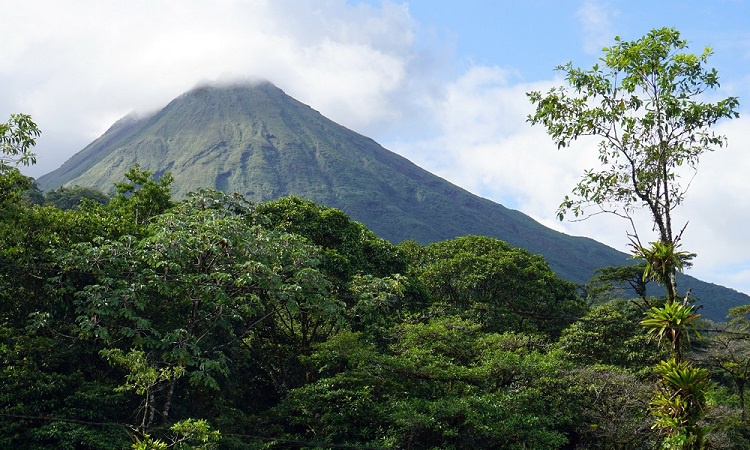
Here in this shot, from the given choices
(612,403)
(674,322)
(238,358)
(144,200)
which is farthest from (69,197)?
(674,322)

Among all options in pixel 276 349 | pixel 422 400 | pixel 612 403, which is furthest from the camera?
pixel 276 349

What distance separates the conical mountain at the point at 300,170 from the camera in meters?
150

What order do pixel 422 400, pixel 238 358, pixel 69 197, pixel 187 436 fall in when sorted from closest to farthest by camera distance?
Result: pixel 187 436 < pixel 422 400 < pixel 238 358 < pixel 69 197

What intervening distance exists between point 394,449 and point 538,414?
174 inches

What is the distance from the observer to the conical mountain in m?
150

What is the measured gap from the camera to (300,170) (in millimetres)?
158250

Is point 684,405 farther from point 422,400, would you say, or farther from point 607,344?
point 607,344

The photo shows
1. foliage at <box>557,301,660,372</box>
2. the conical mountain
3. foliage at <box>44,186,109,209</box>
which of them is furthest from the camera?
the conical mountain

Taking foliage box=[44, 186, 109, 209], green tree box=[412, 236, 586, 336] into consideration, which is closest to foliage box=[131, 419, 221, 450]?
green tree box=[412, 236, 586, 336]

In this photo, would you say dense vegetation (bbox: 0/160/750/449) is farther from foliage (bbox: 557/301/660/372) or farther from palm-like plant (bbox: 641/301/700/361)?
palm-like plant (bbox: 641/301/700/361)

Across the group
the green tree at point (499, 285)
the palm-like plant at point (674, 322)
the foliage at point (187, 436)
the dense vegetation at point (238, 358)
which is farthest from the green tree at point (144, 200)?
the palm-like plant at point (674, 322)

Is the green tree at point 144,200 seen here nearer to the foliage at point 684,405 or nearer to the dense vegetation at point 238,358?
the dense vegetation at point 238,358

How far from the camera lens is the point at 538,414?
18.0m

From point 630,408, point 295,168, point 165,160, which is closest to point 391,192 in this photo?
point 295,168
